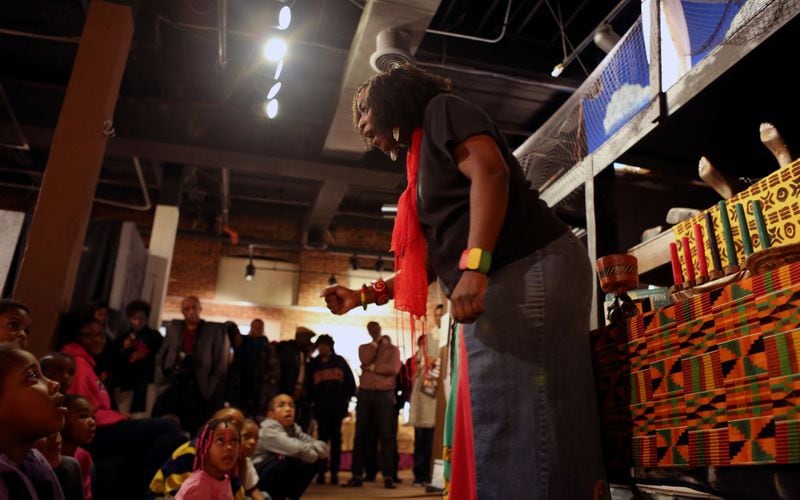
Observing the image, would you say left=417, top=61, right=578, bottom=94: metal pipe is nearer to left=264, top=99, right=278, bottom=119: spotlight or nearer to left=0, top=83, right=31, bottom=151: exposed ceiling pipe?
left=264, top=99, right=278, bottom=119: spotlight

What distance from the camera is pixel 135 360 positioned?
4.79 m

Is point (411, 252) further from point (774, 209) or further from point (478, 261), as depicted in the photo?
point (774, 209)

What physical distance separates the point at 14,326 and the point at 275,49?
3183mm

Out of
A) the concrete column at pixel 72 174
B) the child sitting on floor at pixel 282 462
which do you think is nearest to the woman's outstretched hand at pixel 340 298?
the concrete column at pixel 72 174

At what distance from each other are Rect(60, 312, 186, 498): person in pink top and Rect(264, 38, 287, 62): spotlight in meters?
2.55

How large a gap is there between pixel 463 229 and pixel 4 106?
24.9ft

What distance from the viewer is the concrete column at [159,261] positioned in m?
6.59

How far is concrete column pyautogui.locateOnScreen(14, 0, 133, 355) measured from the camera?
3.47 metres

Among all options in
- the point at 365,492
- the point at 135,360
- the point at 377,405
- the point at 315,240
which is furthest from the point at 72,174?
the point at 315,240

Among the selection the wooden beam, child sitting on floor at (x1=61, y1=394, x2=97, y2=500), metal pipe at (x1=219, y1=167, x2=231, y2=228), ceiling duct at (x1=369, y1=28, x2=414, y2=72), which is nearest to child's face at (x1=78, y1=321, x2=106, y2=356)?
child sitting on floor at (x1=61, y1=394, x2=97, y2=500)

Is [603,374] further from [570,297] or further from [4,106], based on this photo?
[4,106]

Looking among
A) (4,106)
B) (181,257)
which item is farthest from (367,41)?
(181,257)

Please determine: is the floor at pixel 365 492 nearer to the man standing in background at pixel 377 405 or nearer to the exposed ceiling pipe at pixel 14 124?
the man standing in background at pixel 377 405

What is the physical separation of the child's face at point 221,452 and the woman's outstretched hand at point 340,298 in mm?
1614
